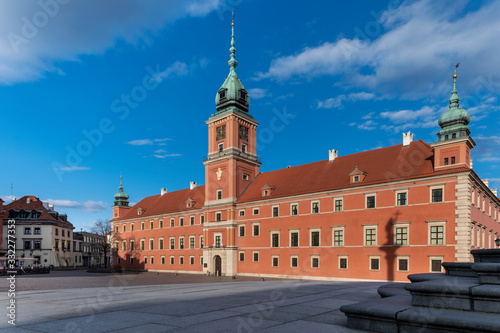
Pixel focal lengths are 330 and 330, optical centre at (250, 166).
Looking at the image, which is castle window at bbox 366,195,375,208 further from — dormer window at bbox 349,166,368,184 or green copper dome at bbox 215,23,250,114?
green copper dome at bbox 215,23,250,114

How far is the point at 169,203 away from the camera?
58.2m

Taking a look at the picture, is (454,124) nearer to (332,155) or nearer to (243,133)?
(332,155)

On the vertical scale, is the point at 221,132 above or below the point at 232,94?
below

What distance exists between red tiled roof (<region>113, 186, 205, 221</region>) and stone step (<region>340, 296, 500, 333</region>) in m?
43.8

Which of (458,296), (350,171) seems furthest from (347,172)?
(458,296)

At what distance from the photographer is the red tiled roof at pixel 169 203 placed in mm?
53138

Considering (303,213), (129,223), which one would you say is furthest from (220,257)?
(129,223)

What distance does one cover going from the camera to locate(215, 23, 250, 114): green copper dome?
4738 centimetres

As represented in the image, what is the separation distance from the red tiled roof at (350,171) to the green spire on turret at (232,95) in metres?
11.4

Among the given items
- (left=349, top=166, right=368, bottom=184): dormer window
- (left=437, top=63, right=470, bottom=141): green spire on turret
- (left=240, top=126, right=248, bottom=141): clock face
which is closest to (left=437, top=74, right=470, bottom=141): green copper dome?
(left=437, top=63, right=470, bottom=141): green spire on turret

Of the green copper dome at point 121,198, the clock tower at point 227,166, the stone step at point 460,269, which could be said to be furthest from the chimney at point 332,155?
the green copper dome at point 121,198

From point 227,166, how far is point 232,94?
1062cm

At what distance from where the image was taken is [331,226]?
33.4 metres

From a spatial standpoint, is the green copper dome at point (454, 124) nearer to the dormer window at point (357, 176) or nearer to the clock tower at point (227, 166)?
the dormer window at point (357, 176)
